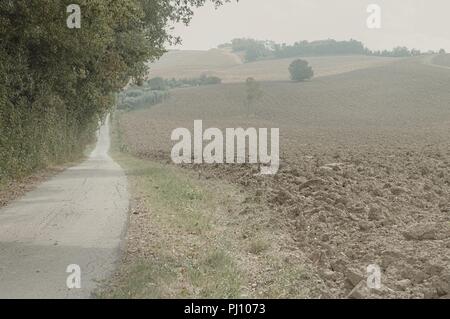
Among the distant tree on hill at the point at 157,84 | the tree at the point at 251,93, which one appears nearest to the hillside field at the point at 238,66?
the distant tree on hill at the point at 157,84

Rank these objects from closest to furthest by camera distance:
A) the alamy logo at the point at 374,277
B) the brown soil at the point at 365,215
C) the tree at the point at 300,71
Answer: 1. the alamy logo at the point at 374,277
2. the brown soil at the point at 365,215
3. the tree at the point at 300,71

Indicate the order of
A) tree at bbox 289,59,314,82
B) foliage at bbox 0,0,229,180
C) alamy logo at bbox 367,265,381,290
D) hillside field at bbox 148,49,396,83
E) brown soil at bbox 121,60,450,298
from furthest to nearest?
1. hillside field at bbox 148,49,396,83
2. tree at bbox 289,59,314,82
3. foliage at bbox 0,0,229,180
4. brown soil at bbox 121,60,450,298
5. alamy logo at bbox 367,265,381,290

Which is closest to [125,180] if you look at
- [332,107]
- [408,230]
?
[408,230]

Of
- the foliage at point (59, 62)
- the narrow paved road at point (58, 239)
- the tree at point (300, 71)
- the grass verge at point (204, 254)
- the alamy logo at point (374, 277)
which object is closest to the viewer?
the alamy logo at point (374, 277)

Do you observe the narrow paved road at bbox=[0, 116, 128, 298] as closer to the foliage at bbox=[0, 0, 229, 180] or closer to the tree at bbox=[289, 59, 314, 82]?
the foliage at bbox=[0, 0, 229, 180]

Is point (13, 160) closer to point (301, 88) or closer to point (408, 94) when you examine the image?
Answer: point (408, 94)

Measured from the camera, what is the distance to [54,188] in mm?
17562

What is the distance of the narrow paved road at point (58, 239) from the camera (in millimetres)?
7314

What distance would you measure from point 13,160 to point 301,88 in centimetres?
9504

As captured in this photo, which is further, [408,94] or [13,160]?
[408,94]

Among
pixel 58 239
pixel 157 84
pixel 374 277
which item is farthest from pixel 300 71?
pixel 374 277

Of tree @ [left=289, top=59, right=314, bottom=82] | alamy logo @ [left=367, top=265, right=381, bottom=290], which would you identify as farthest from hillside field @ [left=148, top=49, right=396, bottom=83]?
alamy logo @ [left=367, top=265, right=381, bottom=290]

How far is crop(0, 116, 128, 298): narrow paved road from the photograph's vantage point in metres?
7.31

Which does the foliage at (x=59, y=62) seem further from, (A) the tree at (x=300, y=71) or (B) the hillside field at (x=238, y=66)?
(B) the hillside field at (x=238, y=66)
